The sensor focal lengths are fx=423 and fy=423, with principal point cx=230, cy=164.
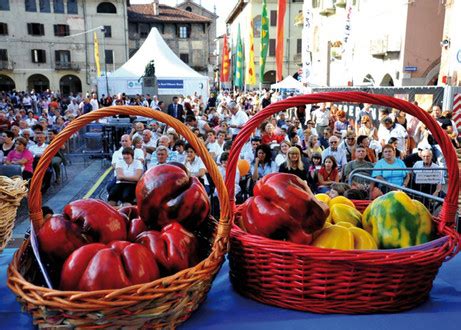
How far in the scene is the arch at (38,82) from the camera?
43.4 metres

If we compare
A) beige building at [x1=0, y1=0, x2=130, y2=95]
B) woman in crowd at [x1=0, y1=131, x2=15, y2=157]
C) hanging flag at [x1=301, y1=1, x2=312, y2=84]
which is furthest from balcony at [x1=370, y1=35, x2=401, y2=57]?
beige building at [x1=0, y1=0, x2=130, y2=95]

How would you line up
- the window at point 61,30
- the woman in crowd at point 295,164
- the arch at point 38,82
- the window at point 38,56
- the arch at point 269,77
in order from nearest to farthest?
1. the woman in crowd at point 295,164
2. the window at point 38,56
3. the window at point 61,30
4. the arch at point 38,82
5. the arch at point 269,77

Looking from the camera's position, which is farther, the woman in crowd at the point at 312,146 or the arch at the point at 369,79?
the arch at the point at 369,79

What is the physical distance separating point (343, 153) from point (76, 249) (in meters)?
6.15

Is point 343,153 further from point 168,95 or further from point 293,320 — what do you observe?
point 168,95

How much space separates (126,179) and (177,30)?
50380 millimetres

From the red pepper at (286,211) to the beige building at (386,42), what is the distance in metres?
18.3

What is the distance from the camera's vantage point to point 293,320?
1.21 meters

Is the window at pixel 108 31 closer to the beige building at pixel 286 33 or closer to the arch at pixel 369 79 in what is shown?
the beige building at pixel 286 33

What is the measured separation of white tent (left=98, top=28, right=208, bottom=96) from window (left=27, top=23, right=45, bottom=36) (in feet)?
82.0

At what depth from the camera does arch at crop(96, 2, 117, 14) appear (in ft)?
141

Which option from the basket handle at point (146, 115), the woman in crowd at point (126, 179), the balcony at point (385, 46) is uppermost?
the balcony at point (385, 46)

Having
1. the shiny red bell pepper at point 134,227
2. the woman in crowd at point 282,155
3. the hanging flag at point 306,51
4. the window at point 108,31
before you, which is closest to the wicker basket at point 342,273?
the shiny red bell pepper at point 134,227

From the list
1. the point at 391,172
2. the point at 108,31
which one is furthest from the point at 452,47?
the point at 108,31
